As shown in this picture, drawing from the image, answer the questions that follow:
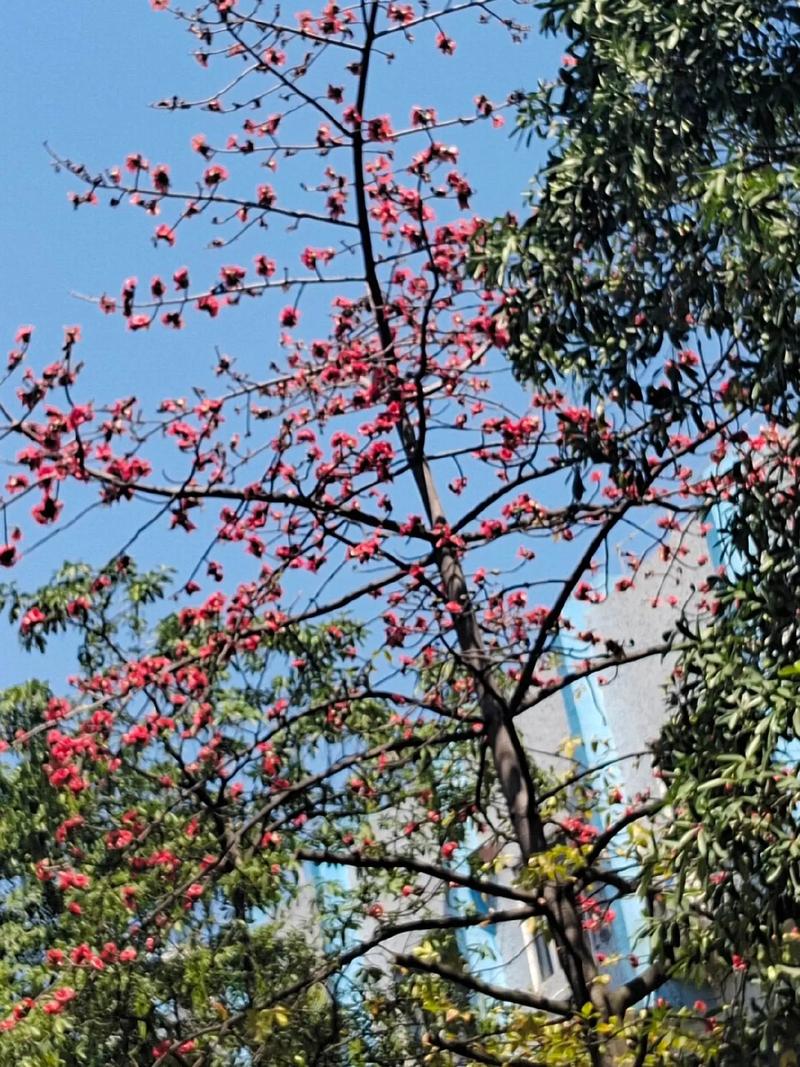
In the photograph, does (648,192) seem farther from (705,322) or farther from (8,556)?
(8,556)

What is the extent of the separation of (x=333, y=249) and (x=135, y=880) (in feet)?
18.8

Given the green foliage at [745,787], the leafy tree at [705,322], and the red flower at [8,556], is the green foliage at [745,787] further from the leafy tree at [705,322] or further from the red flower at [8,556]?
the red flower at [8,556]

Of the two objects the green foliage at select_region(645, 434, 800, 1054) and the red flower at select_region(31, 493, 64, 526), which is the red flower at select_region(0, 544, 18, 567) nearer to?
the red flower at select_region(31, 493, 64, 526)

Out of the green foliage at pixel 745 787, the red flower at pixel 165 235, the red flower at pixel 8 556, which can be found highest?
the red flower at pixel 165 235

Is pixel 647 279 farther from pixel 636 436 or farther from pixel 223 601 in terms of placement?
pixel 223 601

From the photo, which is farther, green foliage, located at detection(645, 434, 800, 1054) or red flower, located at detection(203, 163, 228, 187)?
red flower, located at detection(203, 163, 228, 187)

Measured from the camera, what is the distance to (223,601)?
1032cm

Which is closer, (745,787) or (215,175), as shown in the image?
(745,787)

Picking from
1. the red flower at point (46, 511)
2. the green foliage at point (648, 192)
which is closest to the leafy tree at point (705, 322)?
the green foliage at point (648, 192)

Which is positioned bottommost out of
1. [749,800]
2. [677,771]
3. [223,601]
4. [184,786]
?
[749,800]

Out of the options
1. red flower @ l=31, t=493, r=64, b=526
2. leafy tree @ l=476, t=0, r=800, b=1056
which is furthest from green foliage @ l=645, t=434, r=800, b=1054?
red flower @ l=31, t=493, r=64, b=526

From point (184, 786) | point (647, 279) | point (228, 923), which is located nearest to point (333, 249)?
point (647, 279)

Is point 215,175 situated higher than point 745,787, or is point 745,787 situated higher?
point 215,175

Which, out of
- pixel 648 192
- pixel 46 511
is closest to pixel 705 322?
pixel 648 192
